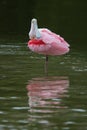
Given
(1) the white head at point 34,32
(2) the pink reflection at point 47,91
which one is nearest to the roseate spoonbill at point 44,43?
(1) the white head at point 34,32

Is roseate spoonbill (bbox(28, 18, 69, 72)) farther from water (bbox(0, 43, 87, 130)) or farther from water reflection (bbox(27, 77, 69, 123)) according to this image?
water reflection (bbox(27, 77, 69, 123))

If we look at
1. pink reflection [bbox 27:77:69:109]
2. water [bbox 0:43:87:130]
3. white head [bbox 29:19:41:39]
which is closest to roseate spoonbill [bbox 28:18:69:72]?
white head [bbox 29:19:41:39]

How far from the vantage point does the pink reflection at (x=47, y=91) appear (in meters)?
11.0

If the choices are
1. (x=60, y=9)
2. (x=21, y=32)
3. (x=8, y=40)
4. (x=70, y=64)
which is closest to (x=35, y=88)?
(x=70, y=64)

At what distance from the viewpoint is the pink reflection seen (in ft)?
36.1

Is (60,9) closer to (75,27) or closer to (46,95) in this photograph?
(75,27)

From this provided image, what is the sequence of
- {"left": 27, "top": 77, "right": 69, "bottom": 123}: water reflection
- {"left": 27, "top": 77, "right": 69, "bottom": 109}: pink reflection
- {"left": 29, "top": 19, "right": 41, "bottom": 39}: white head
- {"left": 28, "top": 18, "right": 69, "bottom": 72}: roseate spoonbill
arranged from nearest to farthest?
{"left": 27, "top": 77, "right": 69, "bottom": 123}: water reflection, {"left": 27, "top": 77, "right": 69, "bottom": 109}: pink reflection, {"left": 29, "top": 19, "right": 41, "bottom": 39}: white head, {"left": 28, "top": 18, "right": 69, "bottom": 72}: roseate spoonbill

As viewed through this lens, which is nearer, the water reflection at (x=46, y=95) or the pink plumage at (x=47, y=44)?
the water reflection at (x=46, y=95)

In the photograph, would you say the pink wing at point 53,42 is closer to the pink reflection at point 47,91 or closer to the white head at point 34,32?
the white head at point 34,32

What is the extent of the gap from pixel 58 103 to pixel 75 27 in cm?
1501

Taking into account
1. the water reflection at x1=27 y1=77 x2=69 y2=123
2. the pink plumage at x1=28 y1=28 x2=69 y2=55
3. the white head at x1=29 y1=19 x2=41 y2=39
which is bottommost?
the water reflection at x1=27 y1=77 x2=69 y2=123

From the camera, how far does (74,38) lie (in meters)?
21.7

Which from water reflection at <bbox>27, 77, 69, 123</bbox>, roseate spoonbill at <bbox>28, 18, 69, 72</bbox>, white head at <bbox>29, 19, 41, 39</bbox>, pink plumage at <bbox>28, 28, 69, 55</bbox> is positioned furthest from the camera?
pink plumage at <bbox>28, 28, 69, 55</bbox>

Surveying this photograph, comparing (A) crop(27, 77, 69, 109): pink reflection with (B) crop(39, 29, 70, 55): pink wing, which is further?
(B) crop(39, 29, 70, 55): pink wing
